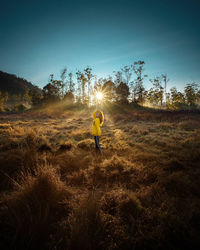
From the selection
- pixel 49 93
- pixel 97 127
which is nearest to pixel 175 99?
pixel 97 127

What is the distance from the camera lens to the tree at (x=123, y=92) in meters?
37.4

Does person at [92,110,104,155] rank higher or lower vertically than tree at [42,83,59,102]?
lower

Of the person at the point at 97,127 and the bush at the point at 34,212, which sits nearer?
the bush at the point at 34,212

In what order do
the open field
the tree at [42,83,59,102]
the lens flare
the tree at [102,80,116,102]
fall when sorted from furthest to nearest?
the tree at [42,83,59,102]
the lens flare
the tree at [102,80,116,102]
the open field

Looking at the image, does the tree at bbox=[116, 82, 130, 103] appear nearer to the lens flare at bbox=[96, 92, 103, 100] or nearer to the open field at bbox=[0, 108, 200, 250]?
the lens flare at bbox=[96, 92, 103, 100]

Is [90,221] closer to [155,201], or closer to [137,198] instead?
[137,198]

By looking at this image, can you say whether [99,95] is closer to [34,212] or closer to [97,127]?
[97,127]

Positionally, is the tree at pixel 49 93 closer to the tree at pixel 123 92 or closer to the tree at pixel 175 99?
the tree at pixel 123 92

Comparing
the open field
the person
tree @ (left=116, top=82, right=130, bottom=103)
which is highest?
tree @ (left=116, top=82, right=130, bottom=103)

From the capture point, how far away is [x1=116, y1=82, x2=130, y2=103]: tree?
123ft

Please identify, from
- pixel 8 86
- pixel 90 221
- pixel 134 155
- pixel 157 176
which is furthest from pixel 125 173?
pixel 8 86

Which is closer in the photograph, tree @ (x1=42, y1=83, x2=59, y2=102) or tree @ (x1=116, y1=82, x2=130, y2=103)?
tree @ (x1=116, y1=82, x2=130, y2=103)

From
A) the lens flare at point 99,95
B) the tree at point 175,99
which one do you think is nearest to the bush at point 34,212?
the tree at point 175,99

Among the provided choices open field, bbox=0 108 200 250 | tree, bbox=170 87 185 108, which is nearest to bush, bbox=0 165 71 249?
open field, bbox=0 108 200 250
